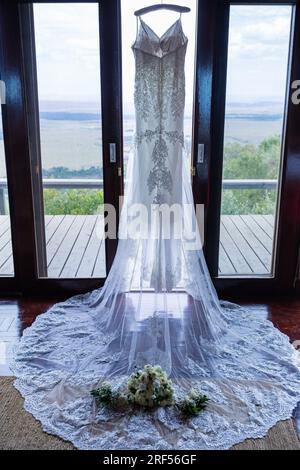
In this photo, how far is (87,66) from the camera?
2.99 meters

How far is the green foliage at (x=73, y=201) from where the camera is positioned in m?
3.23

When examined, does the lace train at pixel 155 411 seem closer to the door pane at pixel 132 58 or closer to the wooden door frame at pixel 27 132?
the wooden door frame at pixel 27 132

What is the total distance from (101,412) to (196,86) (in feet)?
6.83

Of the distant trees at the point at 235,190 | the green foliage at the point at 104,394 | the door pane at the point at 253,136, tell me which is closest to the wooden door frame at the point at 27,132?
the distant trees at the point at 235,190

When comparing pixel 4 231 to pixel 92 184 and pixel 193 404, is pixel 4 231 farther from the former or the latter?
pixel 193 404

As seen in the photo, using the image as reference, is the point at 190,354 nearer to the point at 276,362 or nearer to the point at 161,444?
the point at 276,362

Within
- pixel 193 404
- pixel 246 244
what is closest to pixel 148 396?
pixel 193 404

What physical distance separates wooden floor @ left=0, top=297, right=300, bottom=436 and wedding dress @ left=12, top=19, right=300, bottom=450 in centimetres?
8

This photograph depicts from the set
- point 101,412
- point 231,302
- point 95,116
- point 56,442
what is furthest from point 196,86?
point 56,442

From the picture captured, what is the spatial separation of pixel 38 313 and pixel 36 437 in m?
1.18

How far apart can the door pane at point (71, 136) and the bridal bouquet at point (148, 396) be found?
1.27 metres

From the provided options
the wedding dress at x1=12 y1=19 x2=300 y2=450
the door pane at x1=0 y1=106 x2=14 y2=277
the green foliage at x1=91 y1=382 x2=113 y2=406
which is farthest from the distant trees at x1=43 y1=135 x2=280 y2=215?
the green foliage at x1=91 y1=382 x2=113 y2=406

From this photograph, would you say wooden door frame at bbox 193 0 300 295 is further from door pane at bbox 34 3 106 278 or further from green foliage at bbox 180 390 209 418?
green foliage at bbox 180 390 209 418

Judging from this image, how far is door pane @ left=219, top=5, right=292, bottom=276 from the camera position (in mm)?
2949
